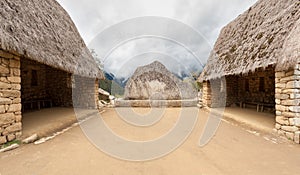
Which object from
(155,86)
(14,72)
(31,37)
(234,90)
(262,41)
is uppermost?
(262,41)

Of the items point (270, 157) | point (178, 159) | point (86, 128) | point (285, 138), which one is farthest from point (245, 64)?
point (86, 128)

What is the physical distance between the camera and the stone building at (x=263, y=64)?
12.3ft

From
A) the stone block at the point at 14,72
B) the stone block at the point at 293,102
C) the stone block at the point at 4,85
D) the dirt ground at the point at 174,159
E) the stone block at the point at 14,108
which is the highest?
the stone block at the point at 14,72

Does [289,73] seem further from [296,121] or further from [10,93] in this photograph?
[10,93]

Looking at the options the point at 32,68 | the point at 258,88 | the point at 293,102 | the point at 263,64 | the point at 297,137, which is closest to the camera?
the point at 297,137

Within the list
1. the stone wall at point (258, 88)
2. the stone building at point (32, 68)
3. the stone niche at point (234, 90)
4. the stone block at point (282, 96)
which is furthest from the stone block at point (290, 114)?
the stone building at point (32, 68)

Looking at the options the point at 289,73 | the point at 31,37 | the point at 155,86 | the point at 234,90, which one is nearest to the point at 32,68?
the point at 31,37

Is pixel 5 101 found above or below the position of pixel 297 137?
above

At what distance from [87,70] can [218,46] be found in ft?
23.7

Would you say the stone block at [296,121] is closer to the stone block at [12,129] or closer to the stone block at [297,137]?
the stone block at [297,137]

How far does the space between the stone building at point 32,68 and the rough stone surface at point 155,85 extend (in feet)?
11.8

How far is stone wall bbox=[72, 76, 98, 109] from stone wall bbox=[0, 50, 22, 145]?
4.82 m

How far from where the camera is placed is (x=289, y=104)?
379 cm

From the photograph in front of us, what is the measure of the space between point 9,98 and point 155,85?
29.2 feet
